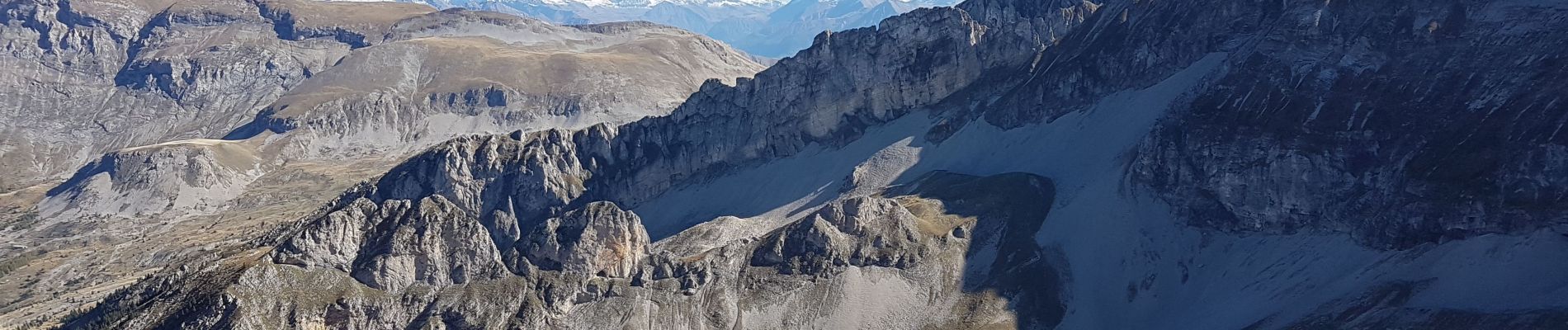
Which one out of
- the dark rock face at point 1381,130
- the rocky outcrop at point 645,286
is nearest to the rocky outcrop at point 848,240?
the rocky outcrop at point 645,286

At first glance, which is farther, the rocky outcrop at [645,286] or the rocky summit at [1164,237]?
the rocky outcrop at [645,286]

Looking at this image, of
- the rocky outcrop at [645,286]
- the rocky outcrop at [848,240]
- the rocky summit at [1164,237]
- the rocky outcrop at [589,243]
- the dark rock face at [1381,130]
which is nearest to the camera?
the rocky summit at [1164,237]

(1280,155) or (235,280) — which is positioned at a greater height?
(1280,155)

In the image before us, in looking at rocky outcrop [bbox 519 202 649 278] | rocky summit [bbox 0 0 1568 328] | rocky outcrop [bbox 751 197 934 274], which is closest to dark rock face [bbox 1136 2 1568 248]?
rocky summit [bbox 0 0 1568 328]

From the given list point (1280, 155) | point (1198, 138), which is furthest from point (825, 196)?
point (1280, 155)

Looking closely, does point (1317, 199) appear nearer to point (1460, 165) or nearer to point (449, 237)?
point (1460, 165)

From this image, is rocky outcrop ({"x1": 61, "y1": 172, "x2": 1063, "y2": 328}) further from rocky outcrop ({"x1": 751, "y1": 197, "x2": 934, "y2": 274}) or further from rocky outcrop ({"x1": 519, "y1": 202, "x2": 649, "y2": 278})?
rocky outcrop ({"x1": 751, "y1": 197, "x2": 934, "y2": 274})

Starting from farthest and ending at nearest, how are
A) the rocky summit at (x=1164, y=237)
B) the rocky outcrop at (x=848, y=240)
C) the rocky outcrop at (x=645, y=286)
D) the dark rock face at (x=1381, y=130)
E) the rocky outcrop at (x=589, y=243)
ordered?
the rocky outcrop at (x=848, y=240) < the rocky outcrop at (x=589, y=243) < the rocky outcrop at (x=645, y=286) < the dark rock face at (x=1381, y=130) < the rocky summit at (x=1164, y=237)

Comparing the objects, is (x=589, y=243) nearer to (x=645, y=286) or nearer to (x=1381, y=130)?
(x=645, y=286)

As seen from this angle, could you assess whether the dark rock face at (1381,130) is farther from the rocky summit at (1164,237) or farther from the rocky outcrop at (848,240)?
the rocky outcrop at (848,240)

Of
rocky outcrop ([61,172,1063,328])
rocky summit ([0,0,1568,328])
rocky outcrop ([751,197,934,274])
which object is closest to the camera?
rocky summit ([0,0,1568,328])

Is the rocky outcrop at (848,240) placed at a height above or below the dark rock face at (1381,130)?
below
